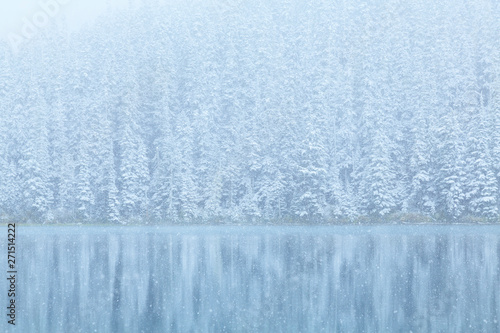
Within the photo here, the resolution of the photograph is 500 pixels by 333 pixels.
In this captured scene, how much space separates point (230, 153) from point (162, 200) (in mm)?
10472

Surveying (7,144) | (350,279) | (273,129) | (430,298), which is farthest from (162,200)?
(430,298)

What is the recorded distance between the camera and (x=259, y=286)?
24.0 metres

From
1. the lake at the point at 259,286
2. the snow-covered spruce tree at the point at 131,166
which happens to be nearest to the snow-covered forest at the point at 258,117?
the snow-covered spruce tree at the point at 131,166

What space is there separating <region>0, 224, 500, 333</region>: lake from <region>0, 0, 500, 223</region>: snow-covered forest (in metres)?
23.3

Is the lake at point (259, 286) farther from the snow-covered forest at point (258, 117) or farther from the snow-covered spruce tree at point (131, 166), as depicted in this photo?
the snow-covered spruce tree at point (131, 166)

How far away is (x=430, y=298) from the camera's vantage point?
21.0m

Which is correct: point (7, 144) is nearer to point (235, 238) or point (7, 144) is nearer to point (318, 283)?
point (235, 238)

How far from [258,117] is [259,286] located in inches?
1978

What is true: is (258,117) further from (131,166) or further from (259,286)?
(259,286)

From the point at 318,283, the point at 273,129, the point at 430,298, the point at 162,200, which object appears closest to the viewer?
the point at 430,298

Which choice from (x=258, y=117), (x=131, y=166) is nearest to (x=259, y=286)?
(x=131, y=166)

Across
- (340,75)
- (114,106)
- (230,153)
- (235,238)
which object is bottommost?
(235,238)

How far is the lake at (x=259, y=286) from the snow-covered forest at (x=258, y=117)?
2327 centimetres

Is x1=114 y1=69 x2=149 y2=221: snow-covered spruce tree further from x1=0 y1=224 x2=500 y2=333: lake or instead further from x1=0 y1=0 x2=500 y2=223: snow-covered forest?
x1=0 y1=224 x2=500 y2=333: lake
